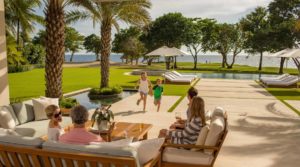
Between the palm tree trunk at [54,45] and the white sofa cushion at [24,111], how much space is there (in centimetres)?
292

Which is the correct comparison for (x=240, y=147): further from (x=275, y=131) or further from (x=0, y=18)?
(x=0, y=18)

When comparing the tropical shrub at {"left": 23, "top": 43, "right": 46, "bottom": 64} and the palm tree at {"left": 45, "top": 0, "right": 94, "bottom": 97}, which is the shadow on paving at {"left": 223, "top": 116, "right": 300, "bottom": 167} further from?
the tropical shrub at {"left": 23, "top": 43, "right": 46, "bottom": 64}

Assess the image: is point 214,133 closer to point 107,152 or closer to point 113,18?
point 107,152

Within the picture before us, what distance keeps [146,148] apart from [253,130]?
617cm

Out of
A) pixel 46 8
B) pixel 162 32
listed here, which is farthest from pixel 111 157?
pixel 162 32

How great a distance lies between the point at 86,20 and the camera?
18609mm

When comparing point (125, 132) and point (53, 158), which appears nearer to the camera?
point (53, 158)

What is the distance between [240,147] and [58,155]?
204 inches

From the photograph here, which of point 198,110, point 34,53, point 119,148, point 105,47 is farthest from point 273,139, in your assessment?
point 34,53

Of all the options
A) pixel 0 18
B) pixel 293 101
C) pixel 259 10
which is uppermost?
pixel 259 10

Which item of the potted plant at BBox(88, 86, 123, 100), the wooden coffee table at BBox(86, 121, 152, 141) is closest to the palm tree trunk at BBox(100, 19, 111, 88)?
the potted plant at BBox(88, 86, 123, 100)

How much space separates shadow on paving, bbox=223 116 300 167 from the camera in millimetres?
7291

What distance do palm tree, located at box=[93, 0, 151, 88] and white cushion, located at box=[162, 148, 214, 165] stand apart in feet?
43.8

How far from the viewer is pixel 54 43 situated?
11625mm
